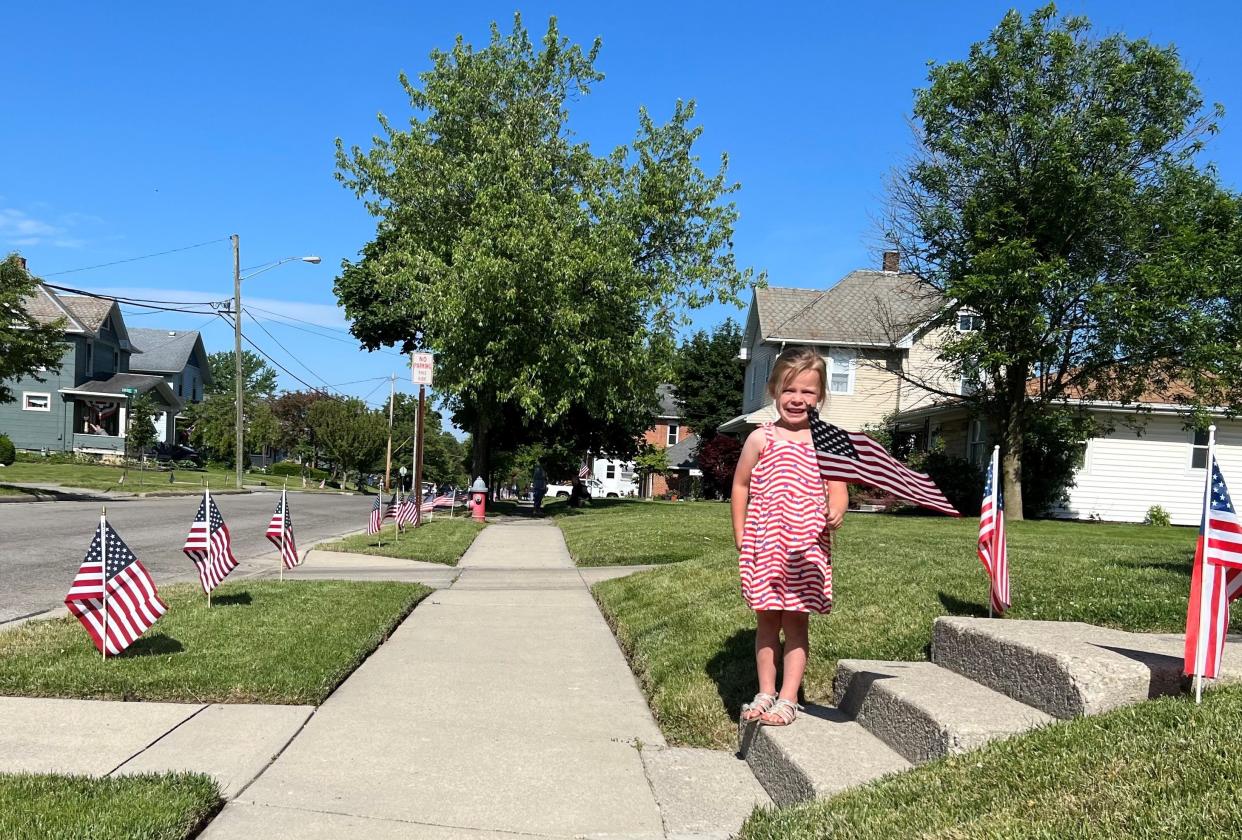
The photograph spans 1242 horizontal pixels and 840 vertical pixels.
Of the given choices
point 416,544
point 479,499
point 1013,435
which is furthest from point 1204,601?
point 479,499

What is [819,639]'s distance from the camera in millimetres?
6406

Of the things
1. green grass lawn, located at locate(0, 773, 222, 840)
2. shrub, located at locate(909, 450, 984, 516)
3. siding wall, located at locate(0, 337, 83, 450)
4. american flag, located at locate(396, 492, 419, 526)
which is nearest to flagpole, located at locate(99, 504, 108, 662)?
green grass lawn, located at locate(0, 773, 222, 840)

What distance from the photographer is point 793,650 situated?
Result: 192 inches

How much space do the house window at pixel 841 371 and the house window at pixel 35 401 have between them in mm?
39719

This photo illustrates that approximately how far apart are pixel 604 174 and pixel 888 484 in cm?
2282

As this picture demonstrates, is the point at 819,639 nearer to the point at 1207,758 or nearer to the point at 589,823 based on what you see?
the point at 589,823

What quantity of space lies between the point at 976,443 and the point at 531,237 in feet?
48.0

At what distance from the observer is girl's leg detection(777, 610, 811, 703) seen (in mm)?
4863

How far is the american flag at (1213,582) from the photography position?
13.0 feet

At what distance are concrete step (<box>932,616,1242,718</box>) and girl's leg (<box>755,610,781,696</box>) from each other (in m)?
1.03

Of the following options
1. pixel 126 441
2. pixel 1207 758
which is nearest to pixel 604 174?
pixel 1207 758

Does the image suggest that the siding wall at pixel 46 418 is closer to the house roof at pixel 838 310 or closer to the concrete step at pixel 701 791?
the house roof at pixel 838 310

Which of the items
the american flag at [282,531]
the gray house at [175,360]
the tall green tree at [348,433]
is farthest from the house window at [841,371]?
the gray house at [175,360]

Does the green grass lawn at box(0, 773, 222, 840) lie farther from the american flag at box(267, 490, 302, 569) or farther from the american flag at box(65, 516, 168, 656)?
the american flag at box(267, 490, 302, 569)
